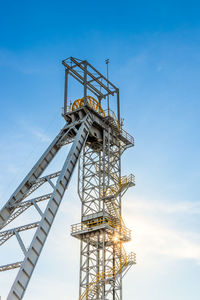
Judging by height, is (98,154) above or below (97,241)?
above

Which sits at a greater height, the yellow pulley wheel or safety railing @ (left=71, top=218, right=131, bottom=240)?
the yellow pulley wheel

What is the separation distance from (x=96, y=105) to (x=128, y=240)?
12.6 m

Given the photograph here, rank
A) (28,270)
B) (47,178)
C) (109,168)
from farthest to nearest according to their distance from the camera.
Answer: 1. (109,168)
2. (47,178)
3. (28,270)

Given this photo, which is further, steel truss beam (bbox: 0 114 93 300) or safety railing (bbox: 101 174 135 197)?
safety railing (bbox: 101 174 135 197)

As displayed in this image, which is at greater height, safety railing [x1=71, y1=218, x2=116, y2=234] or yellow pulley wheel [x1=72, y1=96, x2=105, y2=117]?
yellow pulley wheel [x1=72, y1=96, x2=105, y2=117]

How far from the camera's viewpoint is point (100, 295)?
3431 cm

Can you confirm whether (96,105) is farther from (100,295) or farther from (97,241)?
(100,295)

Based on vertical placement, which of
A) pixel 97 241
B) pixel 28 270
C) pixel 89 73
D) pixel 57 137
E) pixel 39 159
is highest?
pixel 89 73

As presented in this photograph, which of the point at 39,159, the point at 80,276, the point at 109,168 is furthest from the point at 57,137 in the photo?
the point at 80,276

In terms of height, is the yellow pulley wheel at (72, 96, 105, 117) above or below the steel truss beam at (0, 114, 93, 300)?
above

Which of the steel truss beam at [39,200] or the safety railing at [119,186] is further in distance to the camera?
the safety railing at [119,186]

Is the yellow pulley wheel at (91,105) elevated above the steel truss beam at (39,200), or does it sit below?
above

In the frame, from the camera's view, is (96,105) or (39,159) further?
(96,105)

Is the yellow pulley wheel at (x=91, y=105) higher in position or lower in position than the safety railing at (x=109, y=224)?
higher
